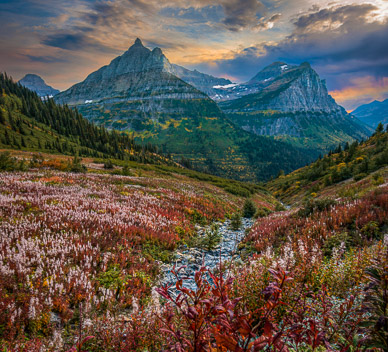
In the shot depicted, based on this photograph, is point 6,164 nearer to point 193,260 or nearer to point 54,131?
point 193,260

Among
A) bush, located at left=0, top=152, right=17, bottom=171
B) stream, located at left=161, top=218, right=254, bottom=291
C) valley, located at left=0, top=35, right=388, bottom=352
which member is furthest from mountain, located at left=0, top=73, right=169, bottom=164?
stream, located at left=161, top=218, right=254, bottom=291

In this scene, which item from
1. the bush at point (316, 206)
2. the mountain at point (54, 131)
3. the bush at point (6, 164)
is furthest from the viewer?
the mountain at point (54, 131)

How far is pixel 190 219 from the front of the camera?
15961 mm

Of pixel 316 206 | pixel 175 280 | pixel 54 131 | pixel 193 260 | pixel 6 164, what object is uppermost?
pixel 54 131

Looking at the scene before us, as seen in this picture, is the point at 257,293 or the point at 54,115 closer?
the point at 257,293

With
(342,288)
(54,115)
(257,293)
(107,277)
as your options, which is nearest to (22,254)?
(107,277)

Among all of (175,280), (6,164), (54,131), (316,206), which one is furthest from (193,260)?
(54,131)

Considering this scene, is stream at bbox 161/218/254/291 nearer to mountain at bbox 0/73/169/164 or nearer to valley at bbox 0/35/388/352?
valley at bbox 0/35/388/352

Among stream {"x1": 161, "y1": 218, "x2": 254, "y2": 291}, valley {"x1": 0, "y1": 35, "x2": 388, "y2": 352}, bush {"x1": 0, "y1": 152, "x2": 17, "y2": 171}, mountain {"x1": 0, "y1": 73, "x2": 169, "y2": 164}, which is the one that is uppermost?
mountain {"x1": 0, "y1": 73, "x2": 169, "y2": 164}

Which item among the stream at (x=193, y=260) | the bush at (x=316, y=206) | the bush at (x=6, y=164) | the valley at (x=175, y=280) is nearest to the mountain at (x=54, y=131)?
the bush at (x=6, y=164)

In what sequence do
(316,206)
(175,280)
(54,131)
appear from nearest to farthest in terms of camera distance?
(175,280) < (316,206) < (54,131)

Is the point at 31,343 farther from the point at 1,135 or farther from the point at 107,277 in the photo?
the point at 1,135

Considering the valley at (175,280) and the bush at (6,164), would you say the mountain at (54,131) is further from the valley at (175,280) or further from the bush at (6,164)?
the valley at (175,280)

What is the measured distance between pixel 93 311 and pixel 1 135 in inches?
4140
